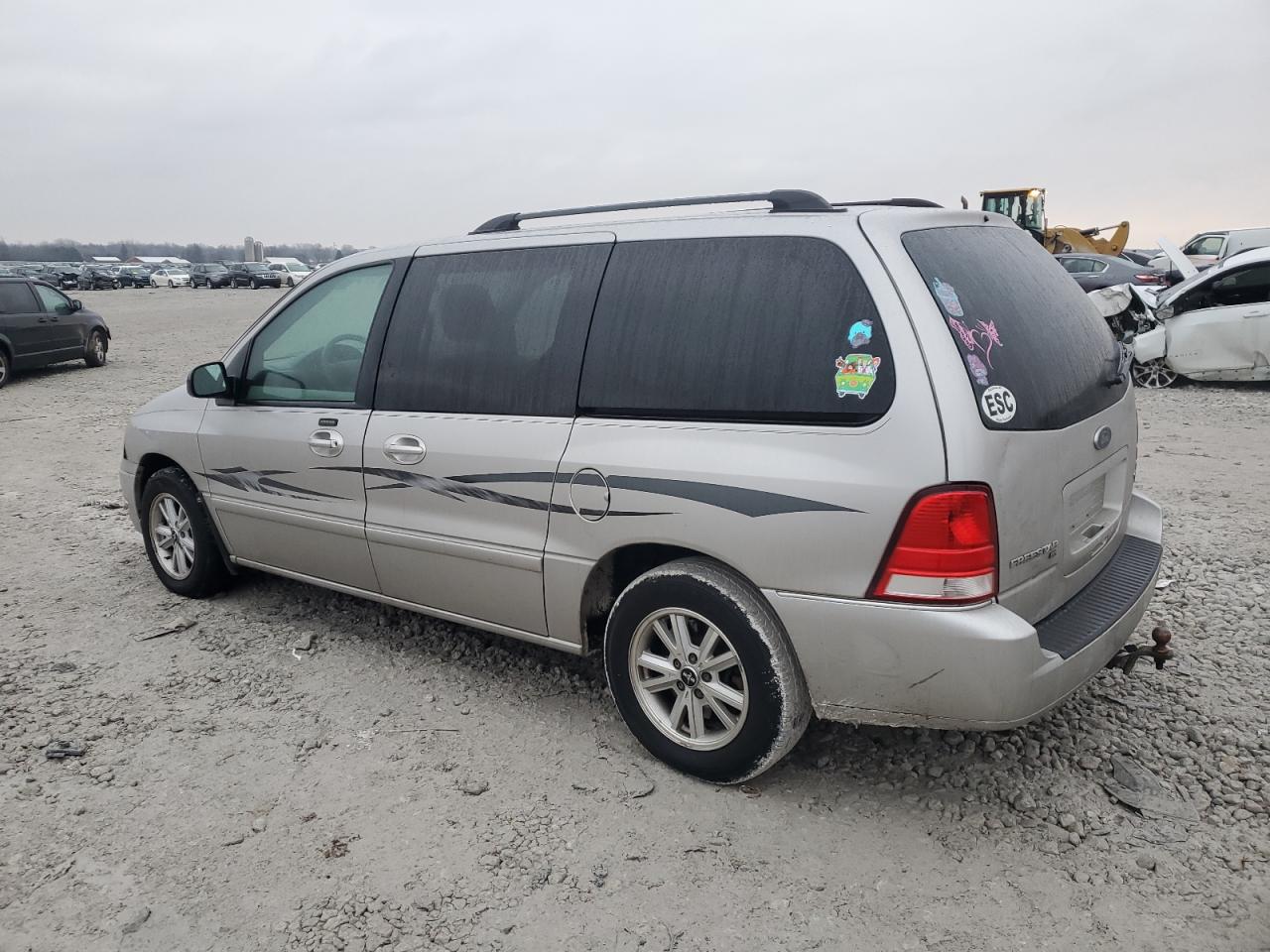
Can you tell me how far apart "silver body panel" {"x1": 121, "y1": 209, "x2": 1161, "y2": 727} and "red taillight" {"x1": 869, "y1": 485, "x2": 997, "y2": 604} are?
4 cm

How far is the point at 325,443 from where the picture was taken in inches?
158

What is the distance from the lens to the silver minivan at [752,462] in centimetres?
262

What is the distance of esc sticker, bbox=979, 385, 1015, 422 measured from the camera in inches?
103

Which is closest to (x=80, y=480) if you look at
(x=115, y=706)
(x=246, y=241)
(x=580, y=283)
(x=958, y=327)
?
(x=115, y=706)

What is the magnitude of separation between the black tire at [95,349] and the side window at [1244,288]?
56.1 ft

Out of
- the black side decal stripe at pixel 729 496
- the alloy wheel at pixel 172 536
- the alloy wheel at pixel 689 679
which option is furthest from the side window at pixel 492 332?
the alloy wheel at pixel 172 536

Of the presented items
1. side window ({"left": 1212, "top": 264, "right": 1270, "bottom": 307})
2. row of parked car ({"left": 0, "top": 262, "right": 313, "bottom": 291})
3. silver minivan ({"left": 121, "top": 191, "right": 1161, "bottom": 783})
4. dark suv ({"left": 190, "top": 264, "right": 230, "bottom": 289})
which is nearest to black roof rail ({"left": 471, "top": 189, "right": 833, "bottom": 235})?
silver minivan ({"left": 121, "top": 191, "right": 1161, "bottom": 783})

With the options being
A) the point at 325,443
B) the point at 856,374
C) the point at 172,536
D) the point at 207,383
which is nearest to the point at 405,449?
the point at 325,443

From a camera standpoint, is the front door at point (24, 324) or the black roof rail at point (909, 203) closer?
the black roof rail at point (909, 203)

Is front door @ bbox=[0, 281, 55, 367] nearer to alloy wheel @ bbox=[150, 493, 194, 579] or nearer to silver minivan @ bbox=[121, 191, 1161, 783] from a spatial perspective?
alloy wheel @ bbox=[150, 493, 194, 579]

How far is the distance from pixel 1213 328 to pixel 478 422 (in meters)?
11.1

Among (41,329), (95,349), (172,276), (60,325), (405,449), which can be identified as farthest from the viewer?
(172,276)

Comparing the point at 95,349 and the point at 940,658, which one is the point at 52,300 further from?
the point at 940,658

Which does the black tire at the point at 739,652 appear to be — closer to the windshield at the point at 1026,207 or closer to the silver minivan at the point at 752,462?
the silver minivan at the point at 752,462
